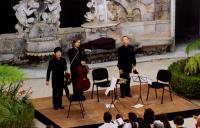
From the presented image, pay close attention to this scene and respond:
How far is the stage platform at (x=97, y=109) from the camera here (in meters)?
14.6

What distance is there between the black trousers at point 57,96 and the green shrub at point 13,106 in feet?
3.55

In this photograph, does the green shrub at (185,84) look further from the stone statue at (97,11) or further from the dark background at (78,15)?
the dark background at (78,15)

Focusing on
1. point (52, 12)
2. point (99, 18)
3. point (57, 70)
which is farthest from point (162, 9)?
point (57, 70)

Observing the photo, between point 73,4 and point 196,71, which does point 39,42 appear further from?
point 196,71

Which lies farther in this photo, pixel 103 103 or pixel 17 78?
pixel 103 103

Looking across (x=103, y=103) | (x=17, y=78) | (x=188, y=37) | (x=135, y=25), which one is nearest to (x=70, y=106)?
(x=103, y=103)

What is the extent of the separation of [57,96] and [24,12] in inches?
234

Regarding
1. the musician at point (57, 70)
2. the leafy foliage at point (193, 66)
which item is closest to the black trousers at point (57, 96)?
the musician at point (57, 70)

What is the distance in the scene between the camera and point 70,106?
15758 mm

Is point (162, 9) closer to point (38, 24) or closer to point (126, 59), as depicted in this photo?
point (38, 24)

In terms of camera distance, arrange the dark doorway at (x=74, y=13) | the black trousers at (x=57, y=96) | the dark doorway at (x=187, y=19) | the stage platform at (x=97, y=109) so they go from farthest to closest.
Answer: the dark doorway at (x=187, y=19), the dark doorway at (x=74, y=13), the black trousers at (x=57, y=96), the stage platform at (x=97, y=109)

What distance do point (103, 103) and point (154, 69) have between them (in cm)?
497

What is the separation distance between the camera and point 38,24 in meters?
20.7

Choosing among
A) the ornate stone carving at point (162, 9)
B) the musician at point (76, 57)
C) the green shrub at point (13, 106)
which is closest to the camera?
the green shrub at point (13, 106)
